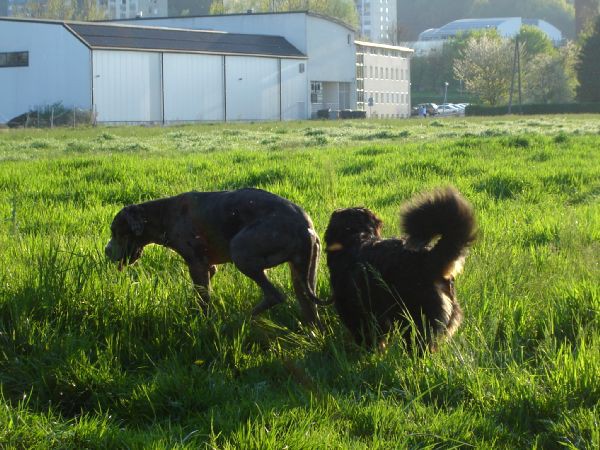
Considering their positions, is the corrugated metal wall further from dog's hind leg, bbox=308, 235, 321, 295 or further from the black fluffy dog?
the black fluffy dog

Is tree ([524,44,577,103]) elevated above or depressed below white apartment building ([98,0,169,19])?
below

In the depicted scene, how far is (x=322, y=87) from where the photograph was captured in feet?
275

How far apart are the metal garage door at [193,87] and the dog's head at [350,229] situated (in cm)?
5839

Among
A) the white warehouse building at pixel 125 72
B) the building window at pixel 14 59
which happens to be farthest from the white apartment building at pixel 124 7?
the building window at pixel 14 59

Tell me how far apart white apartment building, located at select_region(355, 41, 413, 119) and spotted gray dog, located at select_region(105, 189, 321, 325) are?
8439 cm

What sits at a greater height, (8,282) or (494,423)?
(8,282)

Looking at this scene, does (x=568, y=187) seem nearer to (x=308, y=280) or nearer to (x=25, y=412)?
(x=308, y=280)

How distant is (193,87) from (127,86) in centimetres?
643

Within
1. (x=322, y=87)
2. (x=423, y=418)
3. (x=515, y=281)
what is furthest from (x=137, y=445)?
(x=322, y=87)

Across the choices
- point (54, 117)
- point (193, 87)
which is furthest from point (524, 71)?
point (54, 117)

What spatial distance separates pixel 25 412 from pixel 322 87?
80.6 m

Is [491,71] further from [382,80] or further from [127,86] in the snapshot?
[127,86]

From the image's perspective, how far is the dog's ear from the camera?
6258 mm

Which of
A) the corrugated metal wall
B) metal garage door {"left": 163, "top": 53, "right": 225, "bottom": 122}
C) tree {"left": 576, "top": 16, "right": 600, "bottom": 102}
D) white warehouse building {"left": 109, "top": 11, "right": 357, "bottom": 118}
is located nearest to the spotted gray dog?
the corrugated metal wall
